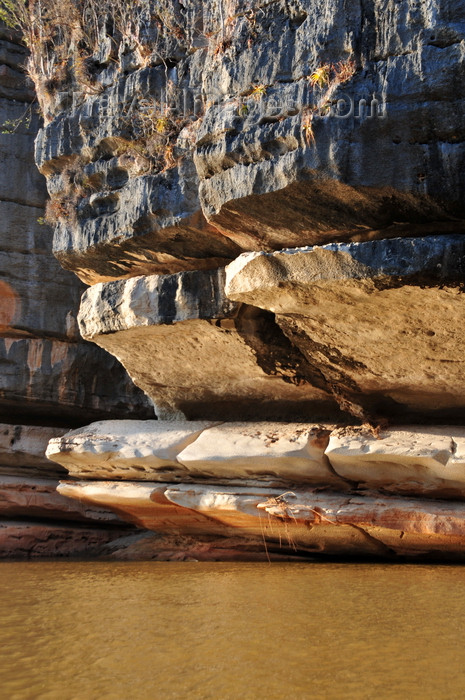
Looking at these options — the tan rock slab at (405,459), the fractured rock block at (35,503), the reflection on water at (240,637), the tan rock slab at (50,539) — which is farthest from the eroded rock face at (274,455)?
the tan rock slab at (50,539)

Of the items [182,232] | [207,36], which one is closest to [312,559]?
[182,232]

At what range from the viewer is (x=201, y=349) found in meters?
7.19

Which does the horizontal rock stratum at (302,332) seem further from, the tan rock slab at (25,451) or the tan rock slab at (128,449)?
the tan rock slab at (25,451)

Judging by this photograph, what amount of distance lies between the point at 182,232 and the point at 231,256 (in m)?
0.53

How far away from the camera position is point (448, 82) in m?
4.80

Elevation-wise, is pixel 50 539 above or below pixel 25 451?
below

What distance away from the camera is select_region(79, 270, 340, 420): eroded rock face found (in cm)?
673

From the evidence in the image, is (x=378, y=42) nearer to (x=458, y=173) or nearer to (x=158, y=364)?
(x=458, y=173)

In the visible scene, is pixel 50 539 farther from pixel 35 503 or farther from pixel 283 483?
pixel 283 483

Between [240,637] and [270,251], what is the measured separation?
3.33 metres

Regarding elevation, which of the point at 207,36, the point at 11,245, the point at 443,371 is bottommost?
the point at 443,371

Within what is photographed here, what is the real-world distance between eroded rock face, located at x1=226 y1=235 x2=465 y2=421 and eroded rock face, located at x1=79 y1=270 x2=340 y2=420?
423 millimetres

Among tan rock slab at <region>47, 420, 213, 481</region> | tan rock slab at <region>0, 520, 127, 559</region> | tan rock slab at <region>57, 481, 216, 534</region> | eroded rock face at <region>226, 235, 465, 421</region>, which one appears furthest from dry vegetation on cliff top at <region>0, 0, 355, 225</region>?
tan rock slab at <region>0, 520, 127, 559</region>

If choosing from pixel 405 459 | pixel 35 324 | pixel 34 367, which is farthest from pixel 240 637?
pixel 35 324
